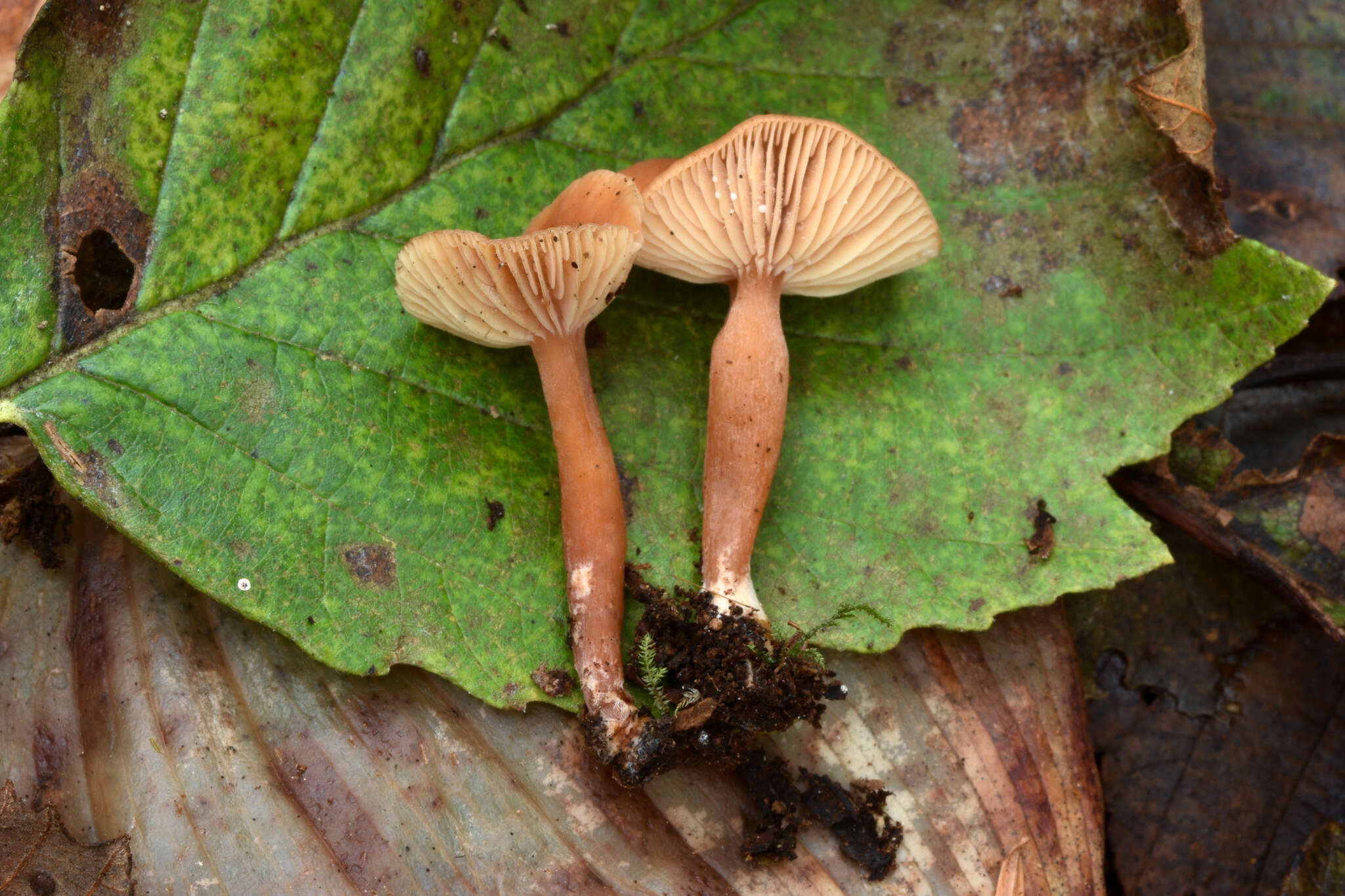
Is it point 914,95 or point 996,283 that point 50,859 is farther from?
point 914,95

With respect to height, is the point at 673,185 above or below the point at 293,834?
above

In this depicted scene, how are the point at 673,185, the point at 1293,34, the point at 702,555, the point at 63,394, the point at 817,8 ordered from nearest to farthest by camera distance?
the point at 63,394 → the point at 673,185 → the point at 702,555 → the point at 817,8 → the point at 1293,34

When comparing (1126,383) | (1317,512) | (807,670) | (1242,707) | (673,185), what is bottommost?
(1242,707)

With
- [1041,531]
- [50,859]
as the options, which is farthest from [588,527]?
[50,859]

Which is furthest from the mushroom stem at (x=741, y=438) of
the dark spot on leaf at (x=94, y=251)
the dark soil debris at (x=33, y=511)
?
the dark soil debris at (x=33, y=511)

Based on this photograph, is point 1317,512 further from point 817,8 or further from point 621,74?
point 621,74

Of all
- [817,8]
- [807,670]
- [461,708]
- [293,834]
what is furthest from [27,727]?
[817,8]

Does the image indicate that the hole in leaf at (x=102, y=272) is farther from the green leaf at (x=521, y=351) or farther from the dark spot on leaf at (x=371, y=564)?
the dark spot on leaf at (x=371, y=564)
